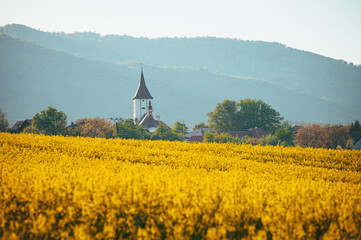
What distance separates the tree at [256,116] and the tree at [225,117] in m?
1.67

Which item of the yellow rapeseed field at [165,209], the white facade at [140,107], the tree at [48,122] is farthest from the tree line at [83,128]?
the yellow rapeseed field at [165,209]

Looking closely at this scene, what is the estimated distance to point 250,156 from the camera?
63.8 feet

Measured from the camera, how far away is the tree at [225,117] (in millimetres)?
107062

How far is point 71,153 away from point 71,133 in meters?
59.6

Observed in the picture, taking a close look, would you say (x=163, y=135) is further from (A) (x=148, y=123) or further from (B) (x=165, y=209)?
(B) (x=165, y=209)

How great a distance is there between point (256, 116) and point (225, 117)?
8634 millimetres

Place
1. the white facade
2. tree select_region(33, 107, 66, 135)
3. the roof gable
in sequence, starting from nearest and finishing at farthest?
1. tree select_region(33, 107, 66, 135)
2. the roof gable
3. the white facade

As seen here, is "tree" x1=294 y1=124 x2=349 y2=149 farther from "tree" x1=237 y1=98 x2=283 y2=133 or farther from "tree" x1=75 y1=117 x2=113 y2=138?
"tree" x1=75 y1=117 x2=113 y2=138

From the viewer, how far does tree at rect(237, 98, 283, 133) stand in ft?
345

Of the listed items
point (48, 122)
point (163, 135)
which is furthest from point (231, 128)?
point (48, 122)

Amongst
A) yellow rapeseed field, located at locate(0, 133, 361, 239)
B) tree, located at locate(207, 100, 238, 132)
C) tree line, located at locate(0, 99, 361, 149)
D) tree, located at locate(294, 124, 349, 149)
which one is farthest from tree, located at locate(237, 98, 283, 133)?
yellow rapeseed field, located at locate(0, 133, 361, 239)

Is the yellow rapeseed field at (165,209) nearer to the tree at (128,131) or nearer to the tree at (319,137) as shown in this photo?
the tree at (128,131)

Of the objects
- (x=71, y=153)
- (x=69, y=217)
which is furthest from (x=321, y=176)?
(x=71, y=153)

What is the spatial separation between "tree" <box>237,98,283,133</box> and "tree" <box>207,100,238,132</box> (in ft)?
5.47
